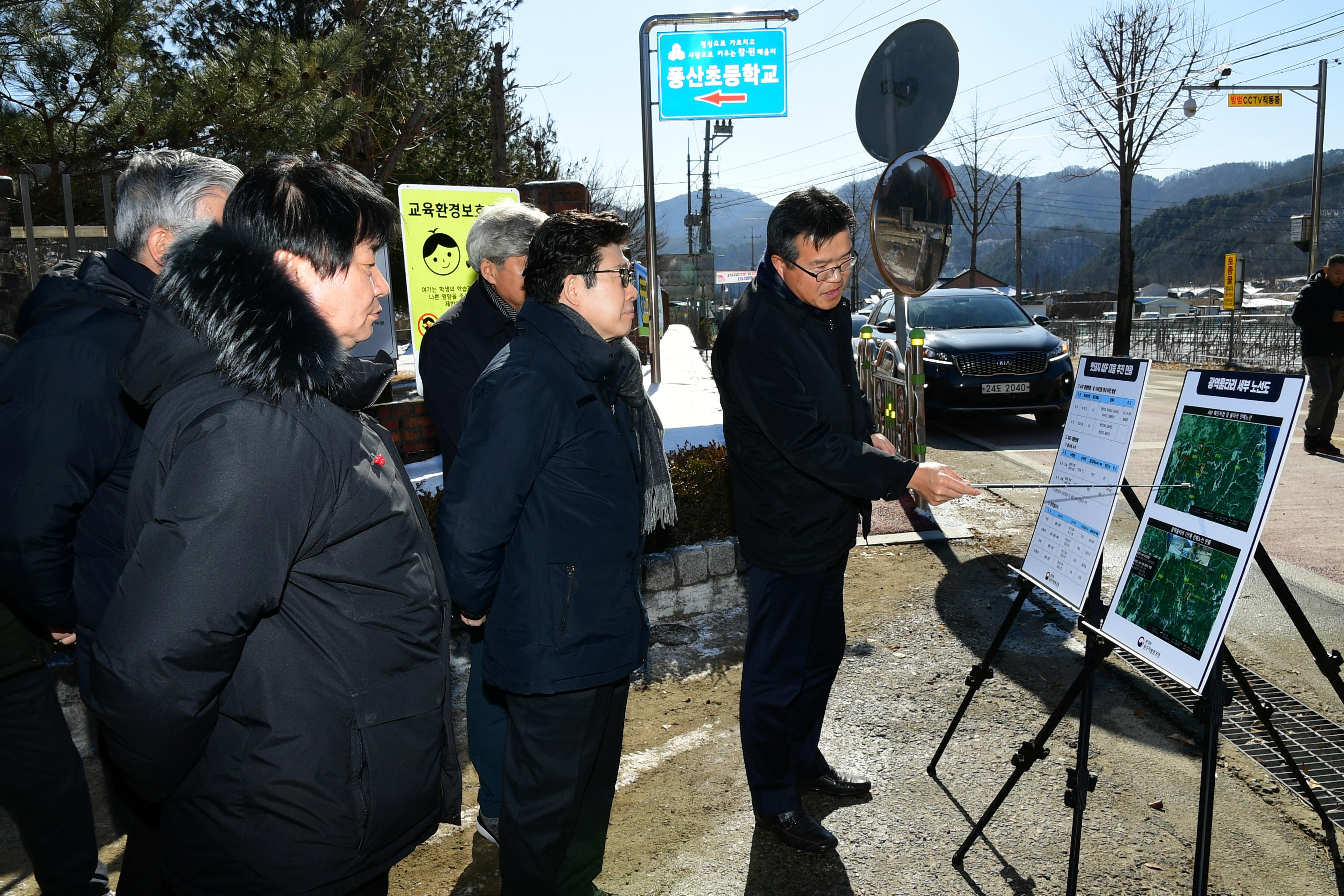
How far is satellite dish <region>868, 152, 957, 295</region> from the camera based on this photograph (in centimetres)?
505

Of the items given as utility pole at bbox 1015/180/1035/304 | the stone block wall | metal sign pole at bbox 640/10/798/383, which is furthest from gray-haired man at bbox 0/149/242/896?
utility pole at bbox 1015/180/1035/304

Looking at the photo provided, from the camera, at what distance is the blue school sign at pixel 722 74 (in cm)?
822

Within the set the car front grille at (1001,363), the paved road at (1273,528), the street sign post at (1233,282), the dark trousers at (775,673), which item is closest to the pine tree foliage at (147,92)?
the dark trousers at (775,673)

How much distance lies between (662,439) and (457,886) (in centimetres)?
156

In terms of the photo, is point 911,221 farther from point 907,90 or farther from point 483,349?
point 483,349

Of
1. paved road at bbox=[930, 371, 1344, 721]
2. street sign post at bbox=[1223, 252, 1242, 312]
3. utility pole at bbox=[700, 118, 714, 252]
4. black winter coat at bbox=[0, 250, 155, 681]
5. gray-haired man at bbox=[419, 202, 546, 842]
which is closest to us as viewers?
black winter coat at bbox=[0, 250, 155, 681]

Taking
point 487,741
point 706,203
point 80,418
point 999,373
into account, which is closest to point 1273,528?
point 999,373

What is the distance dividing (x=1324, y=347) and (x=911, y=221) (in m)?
6.38

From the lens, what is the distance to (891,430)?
7508 mm

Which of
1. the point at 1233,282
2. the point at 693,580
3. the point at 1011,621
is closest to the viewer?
the point at 1011,621

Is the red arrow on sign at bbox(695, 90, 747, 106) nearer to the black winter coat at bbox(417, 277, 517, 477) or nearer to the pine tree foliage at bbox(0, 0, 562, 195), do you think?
the pine tree foliage at bbox(0, 0, 562, 195)

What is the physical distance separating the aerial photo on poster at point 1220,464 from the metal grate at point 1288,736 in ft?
2.95

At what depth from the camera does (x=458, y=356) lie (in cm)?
318

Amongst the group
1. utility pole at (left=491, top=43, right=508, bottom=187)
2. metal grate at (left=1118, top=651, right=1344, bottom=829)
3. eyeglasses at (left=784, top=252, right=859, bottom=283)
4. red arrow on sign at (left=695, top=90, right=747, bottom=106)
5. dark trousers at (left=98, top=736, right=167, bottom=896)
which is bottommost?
metal grate at (left=1118, top=651, right=1344, bottom=829)
